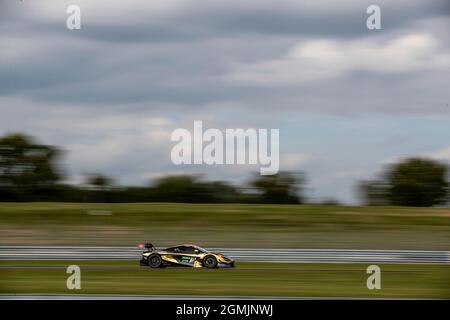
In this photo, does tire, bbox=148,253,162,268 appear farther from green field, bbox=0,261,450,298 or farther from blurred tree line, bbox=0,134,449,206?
blurred tree line, bbox=0,134,449,206

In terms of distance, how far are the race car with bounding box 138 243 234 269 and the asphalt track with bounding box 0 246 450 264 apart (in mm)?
63

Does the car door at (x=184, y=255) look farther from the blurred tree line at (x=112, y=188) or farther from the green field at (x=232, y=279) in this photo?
the blurred tree line at (x=112, y=188)

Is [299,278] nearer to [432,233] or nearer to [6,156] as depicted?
[432,233]

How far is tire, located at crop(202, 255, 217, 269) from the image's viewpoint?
1084cm

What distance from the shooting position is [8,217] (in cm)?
1089

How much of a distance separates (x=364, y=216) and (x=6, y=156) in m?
2.89

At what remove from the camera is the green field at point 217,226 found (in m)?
10.9

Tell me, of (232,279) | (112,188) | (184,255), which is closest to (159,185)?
(112,188)

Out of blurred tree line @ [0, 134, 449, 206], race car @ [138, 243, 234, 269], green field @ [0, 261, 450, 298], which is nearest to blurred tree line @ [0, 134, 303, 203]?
blurred tree line @ [0, 134, 449, 206]

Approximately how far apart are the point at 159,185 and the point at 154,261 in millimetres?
606

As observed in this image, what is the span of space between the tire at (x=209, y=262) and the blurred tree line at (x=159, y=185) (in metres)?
0.45
